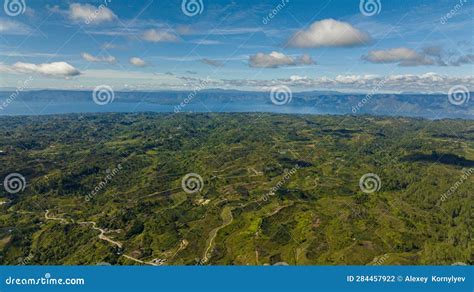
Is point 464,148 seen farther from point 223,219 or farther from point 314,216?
point 223,219

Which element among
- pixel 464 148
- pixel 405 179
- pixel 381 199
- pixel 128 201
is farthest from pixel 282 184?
pixel 464 148

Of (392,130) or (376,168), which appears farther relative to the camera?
(392,130)

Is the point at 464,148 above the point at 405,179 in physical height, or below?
above

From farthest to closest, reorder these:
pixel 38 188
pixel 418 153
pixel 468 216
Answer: pixel 418 153, pixel 38 188, pixel 468 216

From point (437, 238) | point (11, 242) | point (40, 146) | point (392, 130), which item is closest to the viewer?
point (437, 238)

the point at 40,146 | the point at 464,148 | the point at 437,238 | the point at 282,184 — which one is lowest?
the point at 437,238

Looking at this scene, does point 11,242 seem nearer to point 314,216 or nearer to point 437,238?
point 314,216
